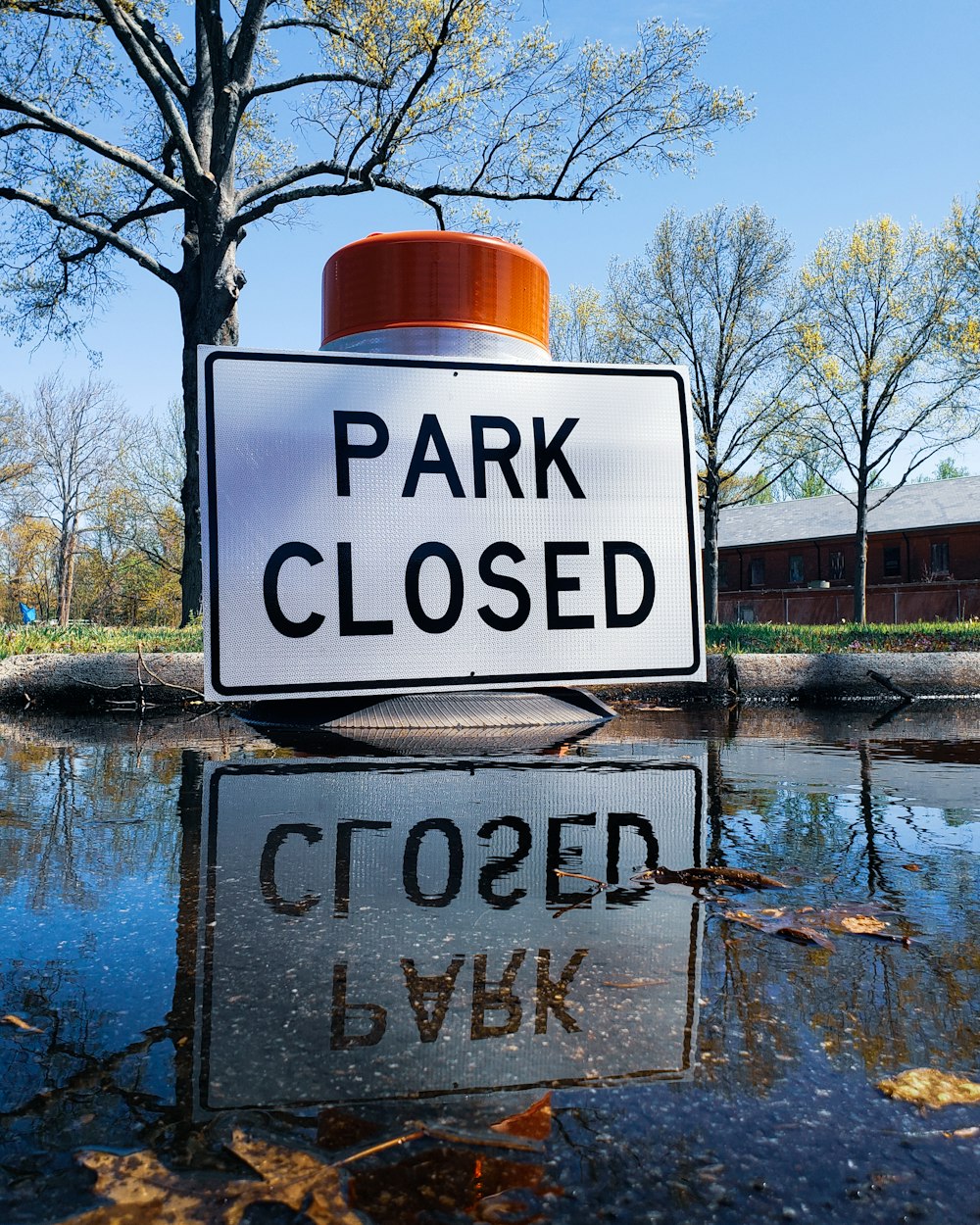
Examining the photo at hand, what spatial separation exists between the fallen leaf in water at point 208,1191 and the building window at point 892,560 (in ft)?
131

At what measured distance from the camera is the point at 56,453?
41938 millimetres

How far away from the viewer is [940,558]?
3591 cm

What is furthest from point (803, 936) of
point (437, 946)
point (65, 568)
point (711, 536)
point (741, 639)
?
point (65, 568)

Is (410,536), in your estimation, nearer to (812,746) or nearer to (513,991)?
(513,991)

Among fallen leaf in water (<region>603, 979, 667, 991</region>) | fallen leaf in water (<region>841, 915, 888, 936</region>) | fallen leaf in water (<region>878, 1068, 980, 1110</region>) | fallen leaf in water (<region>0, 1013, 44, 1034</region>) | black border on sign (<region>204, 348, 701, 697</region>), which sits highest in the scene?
black border on sign (<region>204, 348, 701, 697</region>)

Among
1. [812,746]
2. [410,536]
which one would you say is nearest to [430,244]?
[410,536]

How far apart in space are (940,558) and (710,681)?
32.5m

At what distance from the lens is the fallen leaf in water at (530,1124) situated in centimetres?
108

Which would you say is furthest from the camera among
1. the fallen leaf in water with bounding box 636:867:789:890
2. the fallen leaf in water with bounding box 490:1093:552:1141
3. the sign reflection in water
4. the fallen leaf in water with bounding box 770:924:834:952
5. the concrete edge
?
the concrete edge

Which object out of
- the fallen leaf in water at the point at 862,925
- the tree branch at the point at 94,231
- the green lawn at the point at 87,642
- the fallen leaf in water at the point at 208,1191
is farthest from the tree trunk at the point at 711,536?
the fallen leaf in water at the point at 208,1191

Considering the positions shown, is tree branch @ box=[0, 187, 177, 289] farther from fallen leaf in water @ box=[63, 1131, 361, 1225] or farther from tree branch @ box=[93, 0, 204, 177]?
fallen leaf in water @ box=[63, 1131, 361, 1225]

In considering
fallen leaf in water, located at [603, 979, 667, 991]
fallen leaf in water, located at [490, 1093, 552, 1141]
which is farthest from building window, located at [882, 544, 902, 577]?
fallen leaf in water, located at [490, 1093, 552, 1141]

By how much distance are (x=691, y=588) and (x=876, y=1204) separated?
1103 mm

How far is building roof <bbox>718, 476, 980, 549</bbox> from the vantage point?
36.0 m
